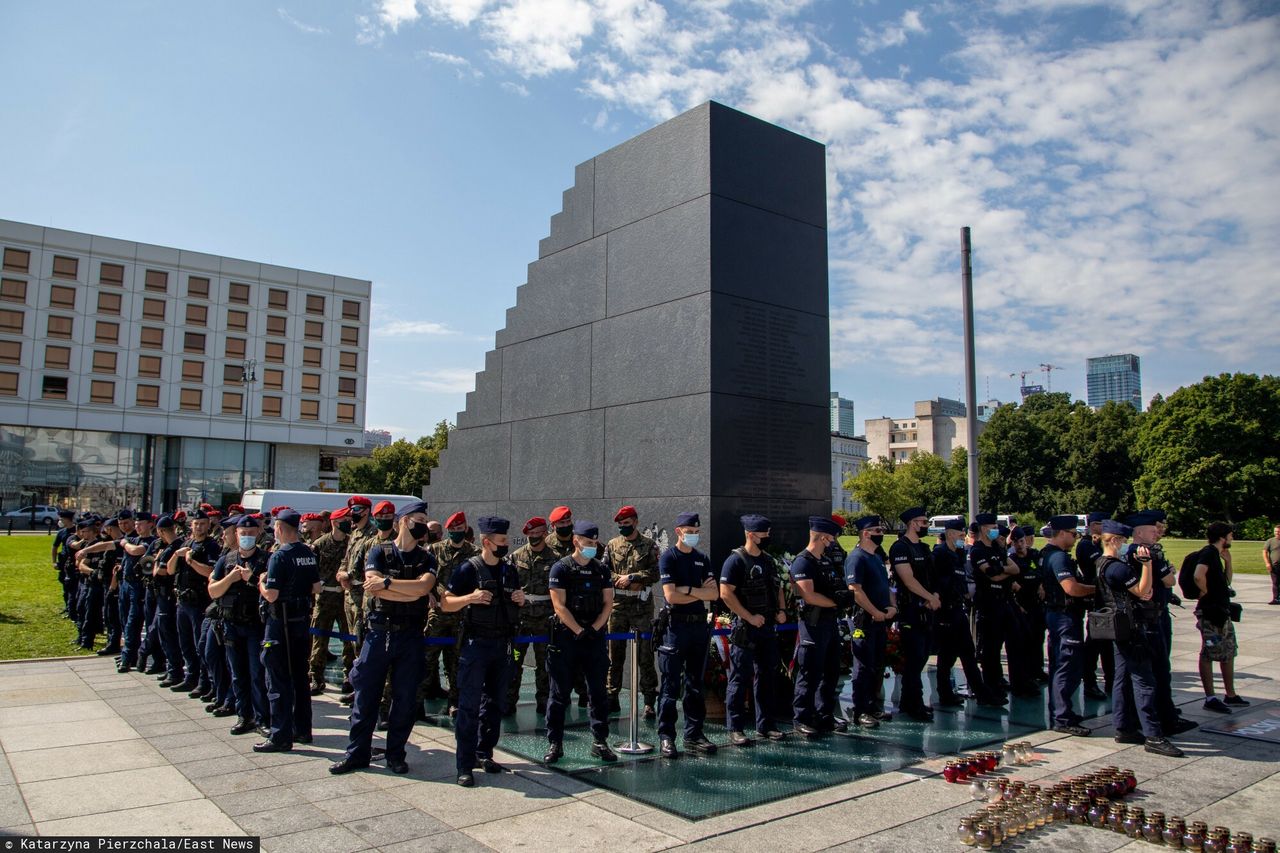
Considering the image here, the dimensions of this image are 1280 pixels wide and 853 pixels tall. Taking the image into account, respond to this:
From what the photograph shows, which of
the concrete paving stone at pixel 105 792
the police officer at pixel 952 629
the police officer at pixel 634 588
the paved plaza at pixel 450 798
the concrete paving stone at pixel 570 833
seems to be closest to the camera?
the concrete paving stone at pixel 570 833

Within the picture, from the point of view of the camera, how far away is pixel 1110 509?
6862cm

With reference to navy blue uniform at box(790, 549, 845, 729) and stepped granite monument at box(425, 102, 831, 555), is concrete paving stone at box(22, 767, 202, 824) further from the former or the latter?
stepped granite monument at box(425, 102, 831, 555)

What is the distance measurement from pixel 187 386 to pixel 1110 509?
70359 mm

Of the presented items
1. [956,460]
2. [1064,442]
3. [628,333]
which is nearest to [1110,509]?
[1064,442]

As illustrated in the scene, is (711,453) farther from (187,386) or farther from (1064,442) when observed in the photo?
(1064,442)

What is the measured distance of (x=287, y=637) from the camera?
7.46 meters

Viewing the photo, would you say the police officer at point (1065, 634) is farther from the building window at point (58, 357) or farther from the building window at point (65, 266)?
the building window at point (65, 266)

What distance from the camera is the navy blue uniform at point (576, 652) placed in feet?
22.8

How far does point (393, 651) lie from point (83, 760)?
2.76 m

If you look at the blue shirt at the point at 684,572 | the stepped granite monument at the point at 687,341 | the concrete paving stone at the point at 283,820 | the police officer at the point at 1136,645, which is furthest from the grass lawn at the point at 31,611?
the police officer at the point at 1136,645

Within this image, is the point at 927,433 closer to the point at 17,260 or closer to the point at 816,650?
the point at 17,260

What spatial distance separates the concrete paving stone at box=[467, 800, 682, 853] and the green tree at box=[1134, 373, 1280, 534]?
5807cm

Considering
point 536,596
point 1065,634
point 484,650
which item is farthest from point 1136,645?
point 484,650

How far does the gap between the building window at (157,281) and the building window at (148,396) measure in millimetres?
6771
